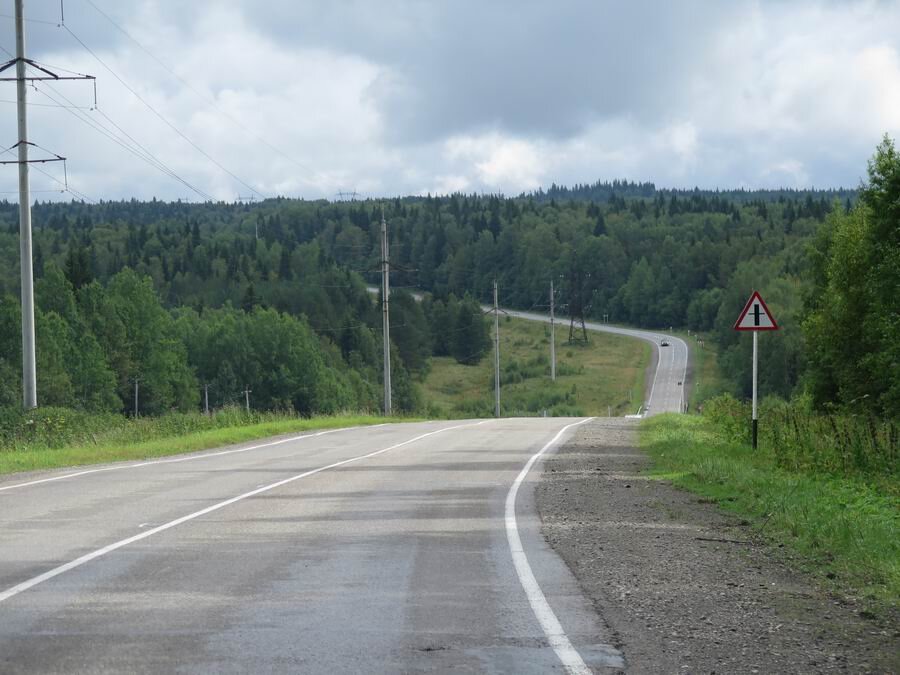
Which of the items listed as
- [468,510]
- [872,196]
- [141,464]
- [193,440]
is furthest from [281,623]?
[872,196]

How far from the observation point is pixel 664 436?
29875mm

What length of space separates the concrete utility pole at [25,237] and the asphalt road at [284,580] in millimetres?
10038

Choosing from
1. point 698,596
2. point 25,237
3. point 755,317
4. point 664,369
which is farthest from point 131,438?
point 664,369

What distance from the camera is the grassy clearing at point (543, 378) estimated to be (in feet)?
370

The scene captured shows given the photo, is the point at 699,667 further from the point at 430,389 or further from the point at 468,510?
the point at 430,389

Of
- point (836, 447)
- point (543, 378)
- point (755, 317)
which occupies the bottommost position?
point (543, 378)

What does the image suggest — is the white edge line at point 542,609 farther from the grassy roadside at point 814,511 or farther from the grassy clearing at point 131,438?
the grassy clearing at point 131,438

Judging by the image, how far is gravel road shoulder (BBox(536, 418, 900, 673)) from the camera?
666 cm

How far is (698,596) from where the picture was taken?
856 cm

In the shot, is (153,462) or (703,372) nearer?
(153,462)

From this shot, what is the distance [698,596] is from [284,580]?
3354 millimetres

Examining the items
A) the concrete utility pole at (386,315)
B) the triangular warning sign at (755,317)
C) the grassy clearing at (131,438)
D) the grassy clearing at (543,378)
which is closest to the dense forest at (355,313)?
the concrete utility pole at (386,315)

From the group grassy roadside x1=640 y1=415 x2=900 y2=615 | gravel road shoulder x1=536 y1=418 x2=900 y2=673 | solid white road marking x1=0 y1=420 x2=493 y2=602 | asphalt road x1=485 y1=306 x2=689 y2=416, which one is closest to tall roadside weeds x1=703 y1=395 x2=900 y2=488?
grassy roadside x1=640 y1=415 x2=900 y2=615

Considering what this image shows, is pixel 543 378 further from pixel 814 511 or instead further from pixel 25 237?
pixel 814 511
